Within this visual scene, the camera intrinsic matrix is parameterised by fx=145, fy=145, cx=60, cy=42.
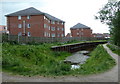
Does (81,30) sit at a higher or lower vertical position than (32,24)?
higher

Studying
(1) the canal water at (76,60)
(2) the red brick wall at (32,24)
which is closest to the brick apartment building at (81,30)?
(2) the red brick wall at (32,24)

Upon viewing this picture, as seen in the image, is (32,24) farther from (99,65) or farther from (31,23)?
(99,65)

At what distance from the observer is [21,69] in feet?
27.7

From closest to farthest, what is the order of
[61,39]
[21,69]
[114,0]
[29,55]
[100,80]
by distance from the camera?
[100,80], [21,69], [29,55], [114,0], [61,39]

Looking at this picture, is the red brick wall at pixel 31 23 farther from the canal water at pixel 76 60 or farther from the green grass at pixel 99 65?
the green grass at pixel 99 65

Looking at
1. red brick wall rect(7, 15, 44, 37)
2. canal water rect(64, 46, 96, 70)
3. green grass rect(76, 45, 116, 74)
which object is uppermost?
red brick wall rect(7, 15, 44, 37)

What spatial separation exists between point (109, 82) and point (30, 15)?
4002 cm

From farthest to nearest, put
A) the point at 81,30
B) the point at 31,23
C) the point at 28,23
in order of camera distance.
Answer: the point at 81,30
the point at 28,23
the point at 31,23

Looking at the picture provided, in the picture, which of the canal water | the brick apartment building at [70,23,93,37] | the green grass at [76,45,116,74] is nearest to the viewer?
the green grass at [76,45,116,74]

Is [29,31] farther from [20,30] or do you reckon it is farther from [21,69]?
[21,69]

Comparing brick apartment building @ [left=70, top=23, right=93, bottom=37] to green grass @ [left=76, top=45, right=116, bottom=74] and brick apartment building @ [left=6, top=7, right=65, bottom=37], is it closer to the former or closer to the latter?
brick apartment building @ [left=6, top=7, right=65, bottom=37]

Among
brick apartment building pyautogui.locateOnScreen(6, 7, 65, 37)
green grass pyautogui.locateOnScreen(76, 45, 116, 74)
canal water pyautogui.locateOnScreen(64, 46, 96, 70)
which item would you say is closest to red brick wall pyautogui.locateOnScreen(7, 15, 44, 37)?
brick apartment building pyautogui.locateOnScreen(6, 7, 65, 37)

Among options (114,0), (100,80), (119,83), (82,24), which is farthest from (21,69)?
(82,24)

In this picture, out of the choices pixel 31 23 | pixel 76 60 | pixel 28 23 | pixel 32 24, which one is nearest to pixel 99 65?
pixel 76 60
